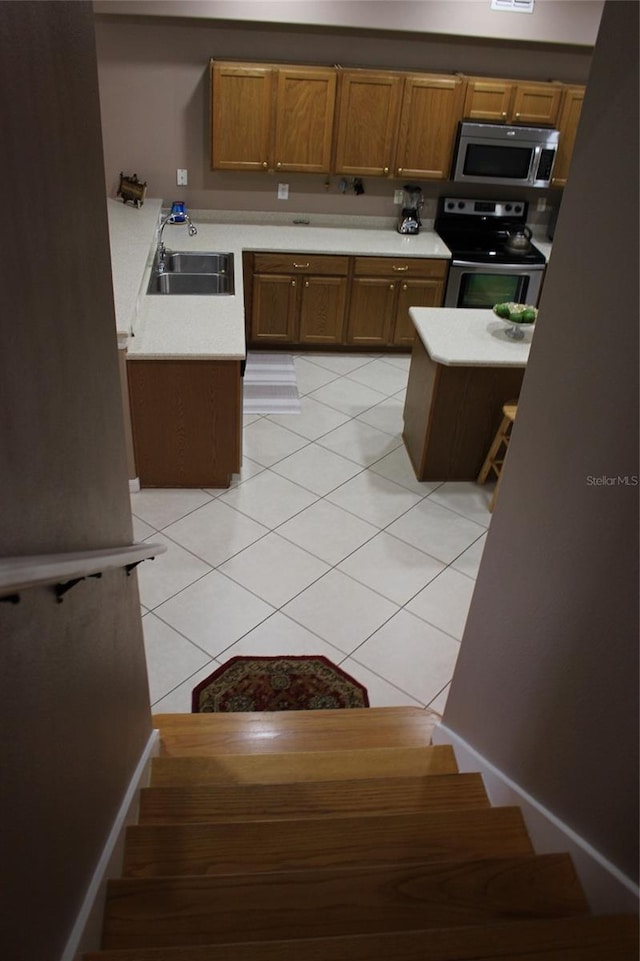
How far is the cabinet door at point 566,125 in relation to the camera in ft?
18.2

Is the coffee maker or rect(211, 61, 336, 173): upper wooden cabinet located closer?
rect(211, 61, 336, 173): upper wooden cabinet

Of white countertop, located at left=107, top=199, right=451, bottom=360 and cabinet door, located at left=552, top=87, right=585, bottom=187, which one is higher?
cabinet door, located at left=552, top=87, right=585, bottom=187

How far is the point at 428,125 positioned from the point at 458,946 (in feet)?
17.8

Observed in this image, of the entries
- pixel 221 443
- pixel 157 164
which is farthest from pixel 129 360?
pixel 157 164

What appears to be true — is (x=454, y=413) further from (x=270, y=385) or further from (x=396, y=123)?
(x=396, y=123)

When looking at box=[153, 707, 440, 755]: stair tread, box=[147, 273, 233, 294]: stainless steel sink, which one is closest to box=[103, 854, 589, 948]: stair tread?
box=[153, 707, 440, 755]: stair tread

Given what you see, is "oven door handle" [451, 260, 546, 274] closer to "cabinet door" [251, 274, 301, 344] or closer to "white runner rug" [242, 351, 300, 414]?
"cabinet door" [251, 274, 301, 344]

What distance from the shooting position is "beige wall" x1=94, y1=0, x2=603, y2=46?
5055mm

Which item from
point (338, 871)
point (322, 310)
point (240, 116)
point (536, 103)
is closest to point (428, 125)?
point (536, 103)

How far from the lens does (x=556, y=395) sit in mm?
1646

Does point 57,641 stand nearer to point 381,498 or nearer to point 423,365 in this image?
point 381,498

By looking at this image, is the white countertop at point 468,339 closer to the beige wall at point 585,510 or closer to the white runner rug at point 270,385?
the white runner rug at point 270,385

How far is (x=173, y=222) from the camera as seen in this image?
5.82 metres

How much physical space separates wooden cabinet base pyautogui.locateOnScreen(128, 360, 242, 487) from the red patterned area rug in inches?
53.9
